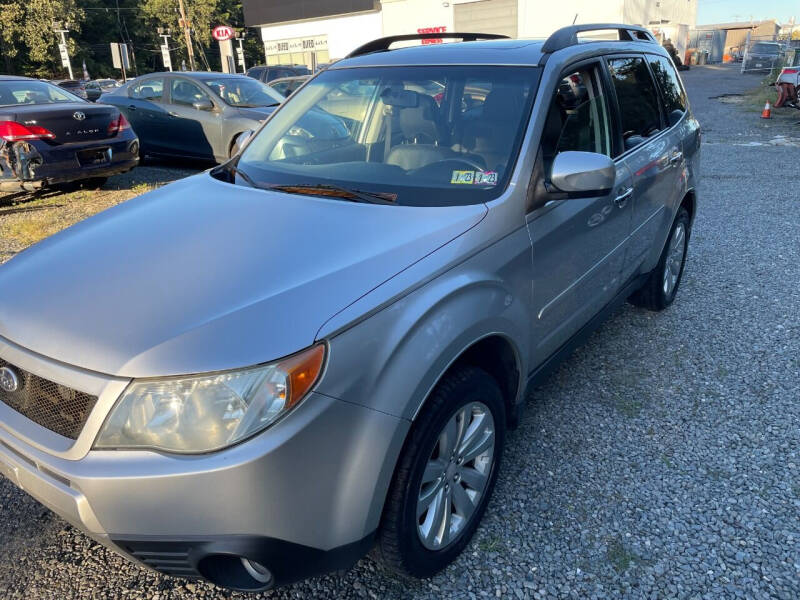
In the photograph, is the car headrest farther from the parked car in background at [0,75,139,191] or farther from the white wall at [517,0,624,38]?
the white wall at [517,0,624,38]

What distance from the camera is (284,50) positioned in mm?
48250

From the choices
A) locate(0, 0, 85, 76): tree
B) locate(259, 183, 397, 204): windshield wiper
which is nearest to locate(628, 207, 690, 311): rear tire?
locate(259, 183, 397, 204): windshield wiper

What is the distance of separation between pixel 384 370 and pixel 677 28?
4663cm

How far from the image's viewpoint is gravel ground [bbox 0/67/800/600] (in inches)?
87.6

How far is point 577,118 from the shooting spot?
2.89 m

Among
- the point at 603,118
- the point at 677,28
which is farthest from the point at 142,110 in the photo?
the point at 677,28

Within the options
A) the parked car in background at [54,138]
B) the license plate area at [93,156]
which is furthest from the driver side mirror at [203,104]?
the license plate area at [93,156]

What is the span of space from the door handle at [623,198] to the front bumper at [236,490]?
1923mm

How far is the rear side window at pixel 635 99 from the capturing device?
131 inches

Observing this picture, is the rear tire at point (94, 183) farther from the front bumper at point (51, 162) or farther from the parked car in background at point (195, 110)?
the parked car in background at point (195, 110)

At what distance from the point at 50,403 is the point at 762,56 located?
4269 cm

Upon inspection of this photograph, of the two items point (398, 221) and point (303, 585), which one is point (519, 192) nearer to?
point (398, 221)

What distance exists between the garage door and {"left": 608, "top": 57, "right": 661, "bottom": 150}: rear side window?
113 feet

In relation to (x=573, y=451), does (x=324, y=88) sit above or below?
above
